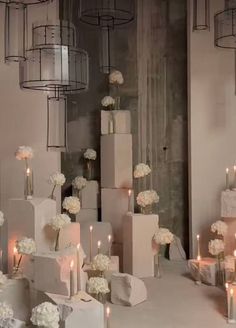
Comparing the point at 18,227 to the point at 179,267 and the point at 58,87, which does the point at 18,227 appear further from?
the point at 179,267

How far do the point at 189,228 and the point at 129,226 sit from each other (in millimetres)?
988

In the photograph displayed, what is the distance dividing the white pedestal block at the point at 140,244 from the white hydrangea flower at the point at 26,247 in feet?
4.57

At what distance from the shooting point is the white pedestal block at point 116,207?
5.57m

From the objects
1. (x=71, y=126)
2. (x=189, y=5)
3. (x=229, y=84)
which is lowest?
(x=71, y=126)

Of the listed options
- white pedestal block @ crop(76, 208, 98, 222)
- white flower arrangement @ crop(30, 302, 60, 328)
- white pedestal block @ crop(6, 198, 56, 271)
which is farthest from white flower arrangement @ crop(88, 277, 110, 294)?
white pedestal block @ crop(76, 208, 98, 222)

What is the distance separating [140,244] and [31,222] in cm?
129

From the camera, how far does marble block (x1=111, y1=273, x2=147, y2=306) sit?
4.14m

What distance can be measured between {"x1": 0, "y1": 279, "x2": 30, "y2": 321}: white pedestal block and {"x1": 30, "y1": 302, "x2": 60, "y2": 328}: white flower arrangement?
0.80 m

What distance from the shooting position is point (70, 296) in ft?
11.0

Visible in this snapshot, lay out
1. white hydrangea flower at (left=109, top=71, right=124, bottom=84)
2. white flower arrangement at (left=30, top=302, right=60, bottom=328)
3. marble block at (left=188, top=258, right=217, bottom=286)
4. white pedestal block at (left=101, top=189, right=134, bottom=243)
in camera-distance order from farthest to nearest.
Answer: white hydrangea flower at (left=109, top=71, right=124, bottom=84)
white pedestal block at (left=101, top=189, right=134, bottom=243)
marble block at (left=188, top=258, right=217, bottom=286)
white flower arrangement at (left=30, top=302, right=60, bottom=328)

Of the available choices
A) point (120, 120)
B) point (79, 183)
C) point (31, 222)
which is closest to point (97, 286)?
point (31, 222)

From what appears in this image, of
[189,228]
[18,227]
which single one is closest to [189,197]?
[189,228]

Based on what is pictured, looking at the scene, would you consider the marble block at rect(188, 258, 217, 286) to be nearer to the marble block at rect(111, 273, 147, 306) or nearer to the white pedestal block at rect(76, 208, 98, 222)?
the marble block at rect(111, 273, 147, 306)

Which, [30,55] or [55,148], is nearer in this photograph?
[30,55]
